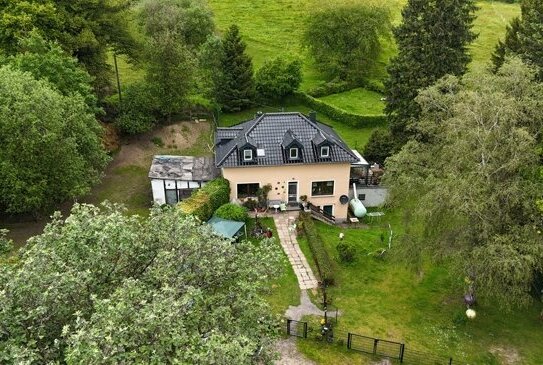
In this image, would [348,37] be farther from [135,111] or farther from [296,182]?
[296,182]

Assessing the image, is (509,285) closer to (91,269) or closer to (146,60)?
(91,269)

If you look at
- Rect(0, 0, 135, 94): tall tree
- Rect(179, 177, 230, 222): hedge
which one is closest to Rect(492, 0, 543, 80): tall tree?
Rect(179, 177, 230, 222): hedge

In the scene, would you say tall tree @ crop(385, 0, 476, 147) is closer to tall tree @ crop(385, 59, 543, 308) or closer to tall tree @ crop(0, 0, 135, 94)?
tall tree @ crop(385, 59, 543, 308)

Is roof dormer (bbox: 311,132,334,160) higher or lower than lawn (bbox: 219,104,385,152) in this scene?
higher

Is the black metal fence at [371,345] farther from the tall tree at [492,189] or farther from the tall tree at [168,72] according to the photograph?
the tall tree at [168,72]

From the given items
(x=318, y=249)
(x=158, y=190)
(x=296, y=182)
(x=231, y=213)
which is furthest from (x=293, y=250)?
(x=158, y=190)

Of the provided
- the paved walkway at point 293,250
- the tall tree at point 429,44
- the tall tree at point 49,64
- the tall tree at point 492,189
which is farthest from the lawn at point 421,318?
the tall tree at point 49,64
